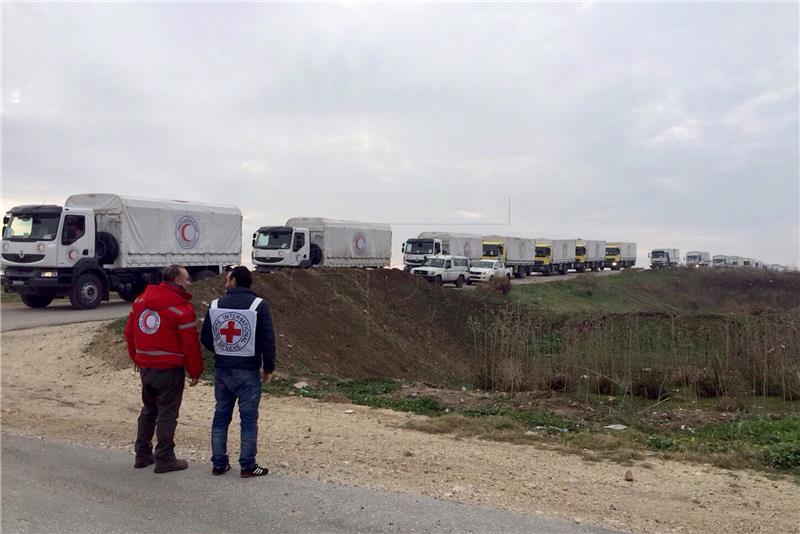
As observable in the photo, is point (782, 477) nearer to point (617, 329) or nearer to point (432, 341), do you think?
point (617, 329)

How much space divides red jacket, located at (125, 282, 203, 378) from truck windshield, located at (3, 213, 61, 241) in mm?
16290

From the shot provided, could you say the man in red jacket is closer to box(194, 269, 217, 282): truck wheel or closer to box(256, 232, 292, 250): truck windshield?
box(194, 269, 217, 282): truck wheel

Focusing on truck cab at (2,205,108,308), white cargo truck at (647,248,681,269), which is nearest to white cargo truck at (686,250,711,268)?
white cargo truck at (647,248,681,269)

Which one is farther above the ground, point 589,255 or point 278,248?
point 589,255

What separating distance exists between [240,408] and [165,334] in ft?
2.96

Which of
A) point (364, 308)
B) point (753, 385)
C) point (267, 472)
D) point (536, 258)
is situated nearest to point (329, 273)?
point (364, 308)

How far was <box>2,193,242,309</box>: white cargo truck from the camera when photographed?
1981cm

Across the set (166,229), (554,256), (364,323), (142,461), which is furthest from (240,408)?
(554,256)

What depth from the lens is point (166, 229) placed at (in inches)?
941

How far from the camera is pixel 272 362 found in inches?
225

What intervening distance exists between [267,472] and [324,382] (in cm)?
551

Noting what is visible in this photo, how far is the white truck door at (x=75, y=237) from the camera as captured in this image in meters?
20.0

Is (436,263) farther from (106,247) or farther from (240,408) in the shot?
(240,408)

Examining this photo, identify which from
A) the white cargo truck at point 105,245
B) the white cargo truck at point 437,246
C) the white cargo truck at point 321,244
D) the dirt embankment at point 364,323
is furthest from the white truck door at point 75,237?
the white cargo truck at point 437,246
